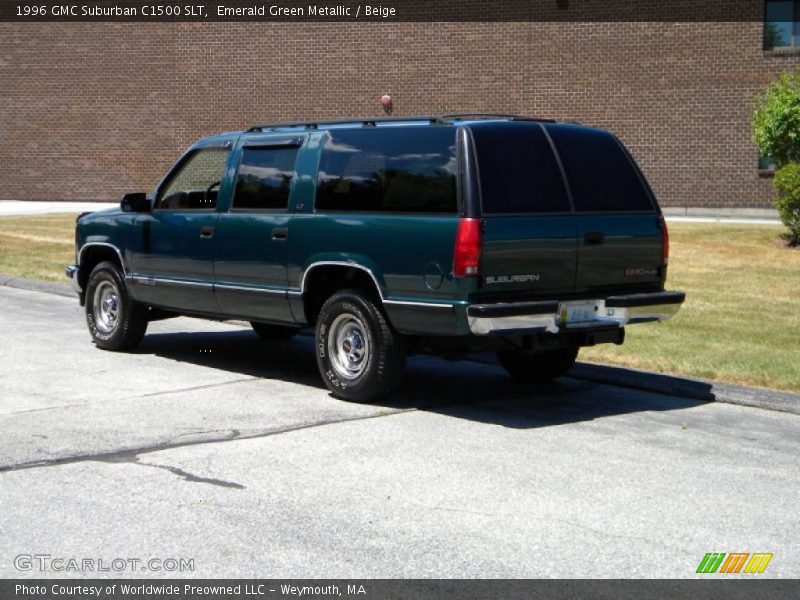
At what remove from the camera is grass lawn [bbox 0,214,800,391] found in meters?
10.5

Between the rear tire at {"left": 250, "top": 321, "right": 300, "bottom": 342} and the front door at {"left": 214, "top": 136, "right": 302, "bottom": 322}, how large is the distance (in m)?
1.80

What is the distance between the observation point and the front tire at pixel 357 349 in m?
8.83

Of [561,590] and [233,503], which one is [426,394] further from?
[561,590]

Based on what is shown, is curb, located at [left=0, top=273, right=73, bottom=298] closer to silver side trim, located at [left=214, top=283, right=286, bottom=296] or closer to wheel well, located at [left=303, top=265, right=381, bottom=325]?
silver side trim, located at [left=214, top=283, right=286, bottom=296]

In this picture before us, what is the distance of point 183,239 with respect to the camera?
10539 mm

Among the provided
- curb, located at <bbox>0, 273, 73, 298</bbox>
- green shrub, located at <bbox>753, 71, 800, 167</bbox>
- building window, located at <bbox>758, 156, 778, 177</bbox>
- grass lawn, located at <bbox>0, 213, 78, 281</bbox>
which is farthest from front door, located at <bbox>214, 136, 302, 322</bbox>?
building window, located at <bbox>758, 156, 778, 177</bbox>

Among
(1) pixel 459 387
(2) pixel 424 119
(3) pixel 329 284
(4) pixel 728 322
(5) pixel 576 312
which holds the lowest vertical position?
(1) pixel 459 387

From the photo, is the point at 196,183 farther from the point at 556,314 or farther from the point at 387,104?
the point at 387,104

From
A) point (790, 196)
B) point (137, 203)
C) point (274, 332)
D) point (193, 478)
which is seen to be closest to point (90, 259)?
point (137, 203)

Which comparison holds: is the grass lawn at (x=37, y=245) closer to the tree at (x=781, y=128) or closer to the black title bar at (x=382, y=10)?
the black title bar at (x=382, y=10)

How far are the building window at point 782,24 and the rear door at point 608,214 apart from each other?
20964mm

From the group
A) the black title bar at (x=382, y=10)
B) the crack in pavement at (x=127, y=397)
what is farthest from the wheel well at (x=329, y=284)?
the black title bar at (x=382, y=10)

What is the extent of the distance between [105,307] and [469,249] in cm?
478

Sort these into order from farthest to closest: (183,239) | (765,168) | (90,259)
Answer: (765,168) → (90,259) → (183,239)
